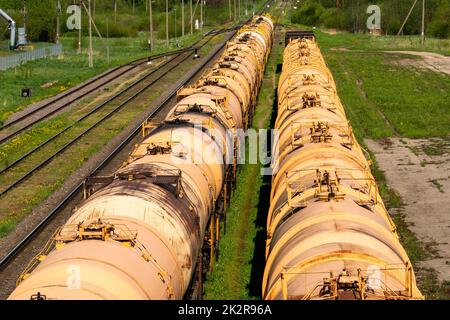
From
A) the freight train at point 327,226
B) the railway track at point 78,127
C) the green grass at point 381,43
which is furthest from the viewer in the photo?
the green grass at point 381,43

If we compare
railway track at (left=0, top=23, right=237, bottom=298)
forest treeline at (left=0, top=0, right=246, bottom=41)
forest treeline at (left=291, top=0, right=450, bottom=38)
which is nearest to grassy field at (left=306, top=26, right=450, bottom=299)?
railway track at (left=0, top=23, right=237, bottom=298)

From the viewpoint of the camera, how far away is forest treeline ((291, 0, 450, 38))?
105m

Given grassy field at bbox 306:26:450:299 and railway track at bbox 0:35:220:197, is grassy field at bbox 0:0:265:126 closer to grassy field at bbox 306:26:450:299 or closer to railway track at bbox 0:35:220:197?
railway track at bbox 0:35:220:197

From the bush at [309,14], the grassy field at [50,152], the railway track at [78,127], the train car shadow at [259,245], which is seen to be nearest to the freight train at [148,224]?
the train car shadow at [259,245]

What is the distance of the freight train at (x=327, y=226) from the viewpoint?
12.4 metres

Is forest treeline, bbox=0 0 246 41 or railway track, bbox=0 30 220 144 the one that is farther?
forest treeline, bbox=0 0 246 41

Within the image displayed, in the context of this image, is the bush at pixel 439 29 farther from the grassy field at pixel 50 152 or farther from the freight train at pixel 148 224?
the freight train at pixel 148 224

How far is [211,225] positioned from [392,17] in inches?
4015

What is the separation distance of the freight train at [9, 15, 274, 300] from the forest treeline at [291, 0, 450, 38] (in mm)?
88458

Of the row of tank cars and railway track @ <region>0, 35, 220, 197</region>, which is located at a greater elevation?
railway track @ <region>0, 35, 220, 197</region>

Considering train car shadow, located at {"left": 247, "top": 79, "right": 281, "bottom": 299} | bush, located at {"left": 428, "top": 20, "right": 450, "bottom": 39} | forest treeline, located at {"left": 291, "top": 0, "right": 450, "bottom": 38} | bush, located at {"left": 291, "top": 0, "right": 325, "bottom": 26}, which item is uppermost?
bush, located at {"left": 291, "top": 0, "right": 325, "bottom": 26}

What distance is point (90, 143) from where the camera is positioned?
3897cm

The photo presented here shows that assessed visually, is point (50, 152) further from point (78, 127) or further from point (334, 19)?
point (334, 19)

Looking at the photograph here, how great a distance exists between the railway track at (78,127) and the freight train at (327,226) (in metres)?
15.1
